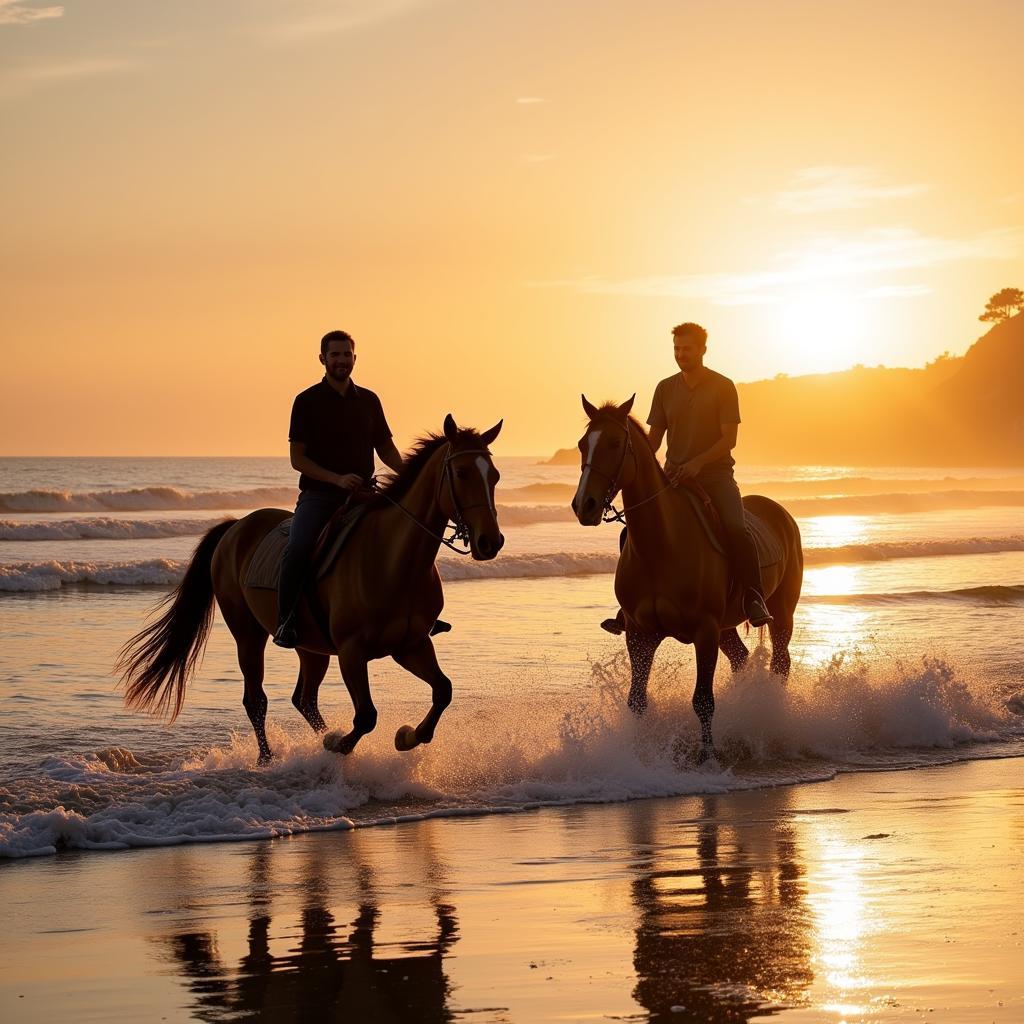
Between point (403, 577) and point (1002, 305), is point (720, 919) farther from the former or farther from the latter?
point (1002, 305)

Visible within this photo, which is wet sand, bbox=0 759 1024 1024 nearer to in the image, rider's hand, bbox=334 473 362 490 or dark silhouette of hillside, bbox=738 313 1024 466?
rider's hand, bbox=334 473 362 490

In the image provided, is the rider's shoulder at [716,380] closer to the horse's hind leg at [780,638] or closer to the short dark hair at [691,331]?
the short dark hair at [691,331]

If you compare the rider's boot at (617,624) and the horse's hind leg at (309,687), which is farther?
the rider's boot at (617,624)


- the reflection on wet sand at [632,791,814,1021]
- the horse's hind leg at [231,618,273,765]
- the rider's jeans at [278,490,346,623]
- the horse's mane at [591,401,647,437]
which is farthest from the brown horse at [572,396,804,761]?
the horse's hind leg at [231,618,273,765]

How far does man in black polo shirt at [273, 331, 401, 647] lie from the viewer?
901 cm

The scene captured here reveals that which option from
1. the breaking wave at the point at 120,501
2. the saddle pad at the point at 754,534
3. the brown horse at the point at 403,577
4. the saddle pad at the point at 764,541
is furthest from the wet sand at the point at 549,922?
the breaking wave at the point at 120,501

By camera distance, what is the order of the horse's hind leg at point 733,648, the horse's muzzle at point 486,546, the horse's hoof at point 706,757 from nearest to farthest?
the horse's muzzle at point 486,546 → the horse's hoof at point 706,757 → the horse's hind leg at point 733,648

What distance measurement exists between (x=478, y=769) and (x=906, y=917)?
14.1ft

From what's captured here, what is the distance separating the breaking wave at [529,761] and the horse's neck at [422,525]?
1519 millimetres

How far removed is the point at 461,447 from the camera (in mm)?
8312

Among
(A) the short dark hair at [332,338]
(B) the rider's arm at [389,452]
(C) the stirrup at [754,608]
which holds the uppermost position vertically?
(A) the short dark hair at [332,338]

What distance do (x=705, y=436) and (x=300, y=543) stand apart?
2.89m

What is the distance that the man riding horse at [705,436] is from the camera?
10.0m

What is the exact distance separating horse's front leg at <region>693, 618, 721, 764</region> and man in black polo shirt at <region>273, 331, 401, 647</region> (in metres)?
2.39
